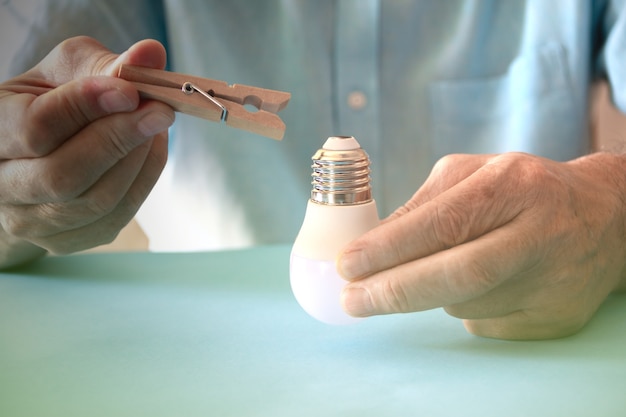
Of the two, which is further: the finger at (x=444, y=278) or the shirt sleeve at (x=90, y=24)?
the shirt sleeve at (x=90, y=24)

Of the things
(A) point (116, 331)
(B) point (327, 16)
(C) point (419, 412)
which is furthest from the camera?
(B) point (327, 16)

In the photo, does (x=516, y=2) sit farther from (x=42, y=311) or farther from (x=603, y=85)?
(x=42, y=311)

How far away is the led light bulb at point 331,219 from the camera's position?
54cm

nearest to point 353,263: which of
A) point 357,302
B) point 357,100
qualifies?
point 357,302

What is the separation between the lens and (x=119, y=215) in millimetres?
720

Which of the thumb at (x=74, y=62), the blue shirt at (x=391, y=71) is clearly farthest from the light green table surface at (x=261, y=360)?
the blue shirt at (x=391, y=71)

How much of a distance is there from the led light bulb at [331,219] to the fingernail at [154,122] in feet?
0.46

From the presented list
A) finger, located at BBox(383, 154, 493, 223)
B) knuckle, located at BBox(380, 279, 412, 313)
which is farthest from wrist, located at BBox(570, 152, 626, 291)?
knuckle, located at BBox(380, 279, 412, 313)

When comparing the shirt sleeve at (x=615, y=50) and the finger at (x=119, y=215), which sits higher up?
the shirt sleeve at (x=615, y=50)

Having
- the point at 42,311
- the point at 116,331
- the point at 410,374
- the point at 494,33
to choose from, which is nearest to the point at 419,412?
the point at 410,374

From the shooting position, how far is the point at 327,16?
1034 mm

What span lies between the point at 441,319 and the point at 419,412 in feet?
0.62

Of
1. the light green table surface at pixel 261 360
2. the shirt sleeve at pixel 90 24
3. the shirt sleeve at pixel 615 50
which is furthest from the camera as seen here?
the shirt sleeve at pixel 615 50

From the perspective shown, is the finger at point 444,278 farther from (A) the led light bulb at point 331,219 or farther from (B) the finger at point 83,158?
(B) the finger at point 83,158
